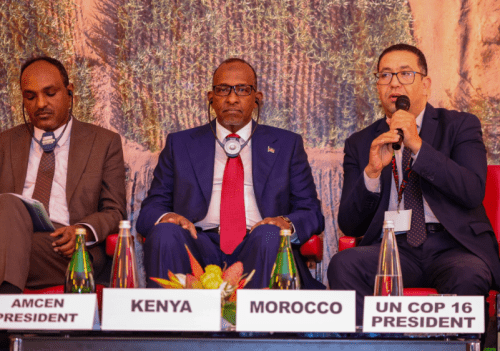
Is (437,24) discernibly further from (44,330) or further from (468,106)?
(44,330)

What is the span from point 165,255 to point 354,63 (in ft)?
6.33

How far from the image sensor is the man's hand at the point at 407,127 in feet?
8.87

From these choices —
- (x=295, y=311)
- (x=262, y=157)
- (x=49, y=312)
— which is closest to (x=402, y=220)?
(x=262, y=157)

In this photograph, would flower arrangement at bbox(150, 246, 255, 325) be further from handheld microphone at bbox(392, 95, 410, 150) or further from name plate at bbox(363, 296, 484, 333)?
handheld microphone at bbox(392, 95, 410, 150)

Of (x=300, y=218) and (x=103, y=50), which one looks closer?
(x=300, y=218)

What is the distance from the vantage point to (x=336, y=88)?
393 centimetres

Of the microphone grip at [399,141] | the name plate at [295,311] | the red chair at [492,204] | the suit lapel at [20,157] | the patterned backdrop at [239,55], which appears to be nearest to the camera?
the name plate at [295,311]

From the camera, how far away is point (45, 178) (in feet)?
11.1

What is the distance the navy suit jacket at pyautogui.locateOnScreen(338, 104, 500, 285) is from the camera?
2.78 meters

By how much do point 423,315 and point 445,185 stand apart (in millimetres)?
1233

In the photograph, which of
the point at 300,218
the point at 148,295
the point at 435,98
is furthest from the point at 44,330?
the point at 435,98

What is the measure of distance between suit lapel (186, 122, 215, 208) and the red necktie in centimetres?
9

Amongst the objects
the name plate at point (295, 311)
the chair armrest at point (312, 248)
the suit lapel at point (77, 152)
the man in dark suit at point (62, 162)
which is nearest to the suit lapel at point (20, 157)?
the man in dark suit at point (62, 162)

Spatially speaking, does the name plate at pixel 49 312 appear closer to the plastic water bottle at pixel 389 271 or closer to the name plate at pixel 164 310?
the name plate at pixel 164 310
